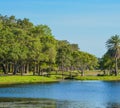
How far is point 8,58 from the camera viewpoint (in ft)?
481

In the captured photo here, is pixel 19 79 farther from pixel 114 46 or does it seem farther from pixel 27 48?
pixel 114 46

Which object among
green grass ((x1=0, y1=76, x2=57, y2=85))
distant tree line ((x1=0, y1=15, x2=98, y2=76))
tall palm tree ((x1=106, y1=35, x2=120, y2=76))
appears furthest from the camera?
tall palm tree ((x1=106, y1=35, x2=120, y2=76))

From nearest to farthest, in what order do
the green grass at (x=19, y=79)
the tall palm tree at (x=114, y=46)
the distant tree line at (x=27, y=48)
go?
the green grass at (x=19, y=79), the distant tree line at (x=27, y=48), the tall palm tree at (x=114, y=46)

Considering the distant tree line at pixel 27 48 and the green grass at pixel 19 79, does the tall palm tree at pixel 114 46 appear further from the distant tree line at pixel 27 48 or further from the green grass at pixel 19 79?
the green grass at pixel 19 79

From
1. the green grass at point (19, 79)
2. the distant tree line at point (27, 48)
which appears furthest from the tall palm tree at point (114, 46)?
the green grass at point (19, 79)

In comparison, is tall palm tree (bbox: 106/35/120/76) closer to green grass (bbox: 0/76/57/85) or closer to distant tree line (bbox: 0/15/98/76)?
distant tree line (bbox: 0/15/98/76)

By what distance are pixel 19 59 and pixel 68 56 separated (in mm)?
44156

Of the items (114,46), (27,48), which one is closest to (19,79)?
(27,48)

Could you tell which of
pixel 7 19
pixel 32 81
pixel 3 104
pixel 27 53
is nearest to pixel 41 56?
pixel 27 53

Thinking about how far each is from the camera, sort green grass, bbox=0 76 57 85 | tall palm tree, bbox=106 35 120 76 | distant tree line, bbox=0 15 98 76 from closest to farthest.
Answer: green grass, bbox=0 76 57 85 < distant tree line, bbox=0 15 98 76 < tall palm tree, bbox=106 35 120 76

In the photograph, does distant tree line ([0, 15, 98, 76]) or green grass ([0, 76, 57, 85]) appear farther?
distant tree line ([0, 15, 98, 76])

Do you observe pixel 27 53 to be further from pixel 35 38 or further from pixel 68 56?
pixel 68 56

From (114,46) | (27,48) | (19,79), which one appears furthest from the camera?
(114,46)

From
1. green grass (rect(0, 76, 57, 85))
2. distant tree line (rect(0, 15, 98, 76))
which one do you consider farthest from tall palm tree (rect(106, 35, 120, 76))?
green grass (rect(0, 76, 57, 85))
